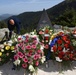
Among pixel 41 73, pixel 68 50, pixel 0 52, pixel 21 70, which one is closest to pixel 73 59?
pixel 68 50

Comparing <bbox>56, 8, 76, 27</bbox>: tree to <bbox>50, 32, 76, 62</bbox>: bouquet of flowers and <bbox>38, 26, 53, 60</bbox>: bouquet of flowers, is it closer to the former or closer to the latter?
<bbox>38, 26, 53, 60</bbox>: bouquet of flowers

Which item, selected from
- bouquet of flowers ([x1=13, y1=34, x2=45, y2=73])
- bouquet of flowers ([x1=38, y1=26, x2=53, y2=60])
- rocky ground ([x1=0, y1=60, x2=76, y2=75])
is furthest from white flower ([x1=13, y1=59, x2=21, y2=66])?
bouquet of flowers ([x1=38, y1=26, x2=53, y2=60])

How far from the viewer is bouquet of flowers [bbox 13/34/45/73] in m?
5.55

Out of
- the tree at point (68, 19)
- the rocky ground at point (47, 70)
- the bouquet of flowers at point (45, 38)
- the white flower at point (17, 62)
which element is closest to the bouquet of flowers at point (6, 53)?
the rocky ground at point (47, 70)

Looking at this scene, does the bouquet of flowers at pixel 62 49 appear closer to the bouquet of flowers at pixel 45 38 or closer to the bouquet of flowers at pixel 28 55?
the bouquet of flowers at pixel 45 38

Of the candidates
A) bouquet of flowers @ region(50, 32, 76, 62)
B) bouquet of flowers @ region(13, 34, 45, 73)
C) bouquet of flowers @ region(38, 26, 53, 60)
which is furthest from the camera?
bouquet of flowers @ region(38, 26, 53, 60)

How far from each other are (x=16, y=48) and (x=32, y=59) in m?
0.41

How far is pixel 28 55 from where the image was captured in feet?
18.2

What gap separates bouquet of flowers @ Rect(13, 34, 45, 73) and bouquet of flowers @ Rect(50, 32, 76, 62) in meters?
0.32

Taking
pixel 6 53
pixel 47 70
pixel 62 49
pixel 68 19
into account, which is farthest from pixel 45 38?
pixel 68 19

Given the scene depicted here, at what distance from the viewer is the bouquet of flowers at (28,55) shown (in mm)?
5555

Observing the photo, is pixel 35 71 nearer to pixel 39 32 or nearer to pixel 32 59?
pixel 32 59

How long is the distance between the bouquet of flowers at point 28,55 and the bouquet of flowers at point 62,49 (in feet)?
1.03

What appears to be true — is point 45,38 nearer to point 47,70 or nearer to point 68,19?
point 47,70
